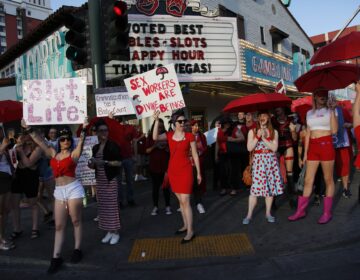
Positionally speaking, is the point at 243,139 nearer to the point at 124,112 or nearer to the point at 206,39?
the point at 124,112

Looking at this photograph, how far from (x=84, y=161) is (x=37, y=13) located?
96.8 meters

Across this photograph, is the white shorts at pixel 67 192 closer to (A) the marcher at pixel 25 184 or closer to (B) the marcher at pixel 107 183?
(B) the marcher at pixel 107 183

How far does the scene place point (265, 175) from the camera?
217 inches

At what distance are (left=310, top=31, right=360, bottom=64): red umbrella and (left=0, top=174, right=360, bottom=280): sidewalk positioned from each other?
7.50 feet

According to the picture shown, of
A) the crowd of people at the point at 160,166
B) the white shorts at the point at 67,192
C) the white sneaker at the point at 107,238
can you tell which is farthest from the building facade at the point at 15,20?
the white shorts at the point at 67,192

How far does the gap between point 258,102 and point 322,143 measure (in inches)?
44.7

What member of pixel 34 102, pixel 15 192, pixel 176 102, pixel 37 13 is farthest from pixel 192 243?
pixel 37 13

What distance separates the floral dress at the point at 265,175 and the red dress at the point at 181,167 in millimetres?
1163

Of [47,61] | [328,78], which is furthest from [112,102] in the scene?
[47,61]

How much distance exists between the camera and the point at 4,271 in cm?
447

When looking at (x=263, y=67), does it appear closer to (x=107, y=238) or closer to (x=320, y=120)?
(x=320, y=120)

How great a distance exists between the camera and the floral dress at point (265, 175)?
A: 5.49 meters

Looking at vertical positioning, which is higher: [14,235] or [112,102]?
[112,102]

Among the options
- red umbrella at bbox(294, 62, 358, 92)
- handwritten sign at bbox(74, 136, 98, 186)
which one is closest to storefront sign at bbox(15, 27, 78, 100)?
handwritten sign at bbox(74, 136, 98, 186)
